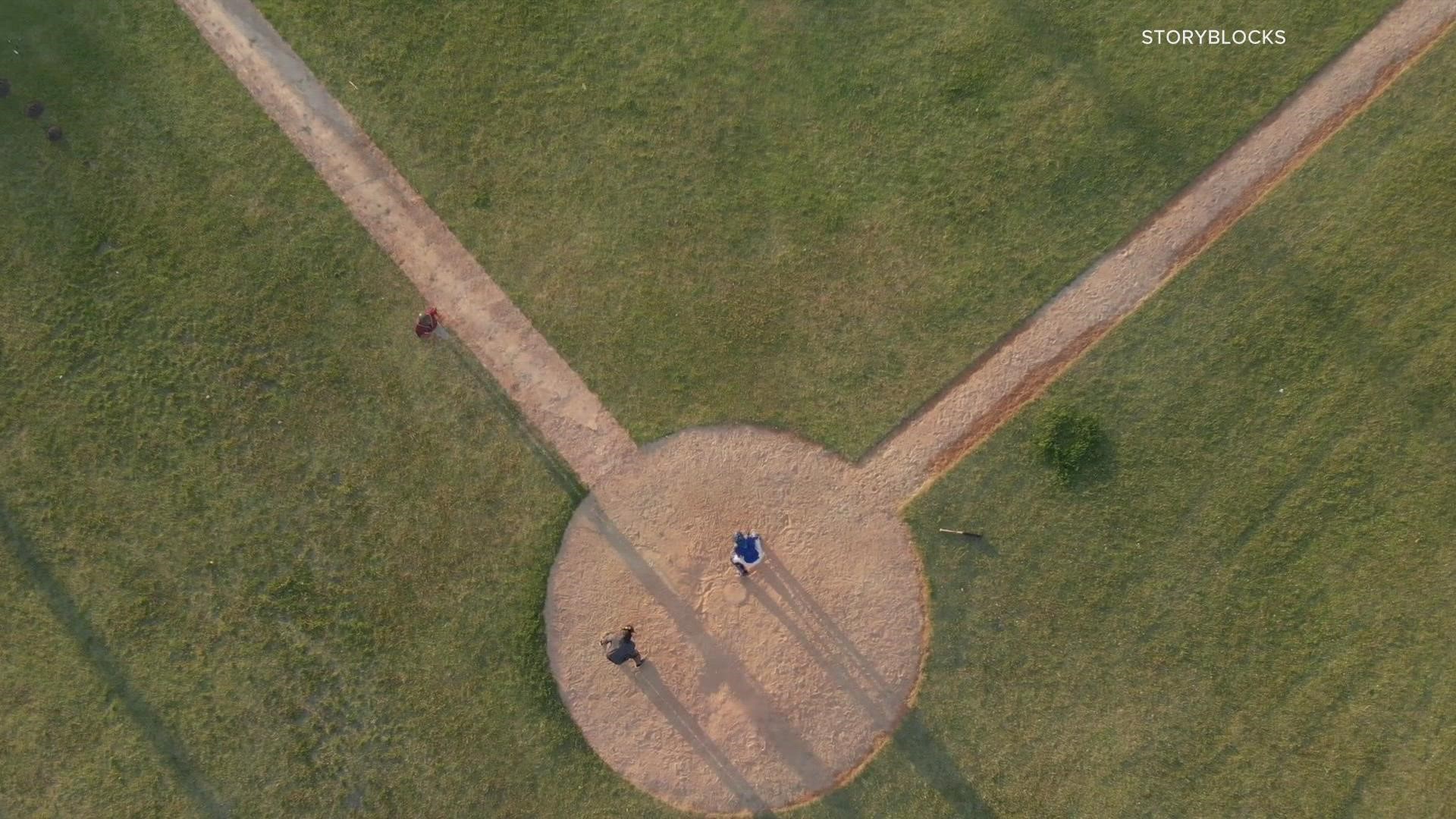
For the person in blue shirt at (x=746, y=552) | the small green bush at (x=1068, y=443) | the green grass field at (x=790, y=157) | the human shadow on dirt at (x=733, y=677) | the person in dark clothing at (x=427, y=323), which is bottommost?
the human shadow on dirt at (x=733, y=677)

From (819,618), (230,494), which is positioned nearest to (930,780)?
(819,618)

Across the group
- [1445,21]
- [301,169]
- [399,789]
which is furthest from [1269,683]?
[301,169]

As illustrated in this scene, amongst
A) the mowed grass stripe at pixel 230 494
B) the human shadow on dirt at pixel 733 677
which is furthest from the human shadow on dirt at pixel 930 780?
the mowed grass stripe at pixel 230 494

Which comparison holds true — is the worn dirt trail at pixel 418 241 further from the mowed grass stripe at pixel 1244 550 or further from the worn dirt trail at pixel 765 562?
the mowed grass stripe at pixel 1244 550

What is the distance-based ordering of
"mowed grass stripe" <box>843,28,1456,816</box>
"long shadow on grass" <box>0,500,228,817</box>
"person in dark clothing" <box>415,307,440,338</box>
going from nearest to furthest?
1. "mowed grass stripe" <box>843,28,1456,816</box>
2. "long shadow on grass" <box>0,500,228,817</box>
3. "person in dark clothing" <box>415,307,440,338</box>

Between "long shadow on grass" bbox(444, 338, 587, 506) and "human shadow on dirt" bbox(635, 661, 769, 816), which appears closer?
"human shadow on dirt" bbox(635, 661, 769, 816)

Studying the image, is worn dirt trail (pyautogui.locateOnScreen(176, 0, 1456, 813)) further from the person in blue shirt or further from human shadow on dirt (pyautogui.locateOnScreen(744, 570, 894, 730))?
the person in blue shirt

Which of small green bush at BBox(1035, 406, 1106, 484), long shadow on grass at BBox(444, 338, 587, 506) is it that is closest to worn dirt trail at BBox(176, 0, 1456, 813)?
long shadow on grass at BBox(444, 338, 587, 506)
